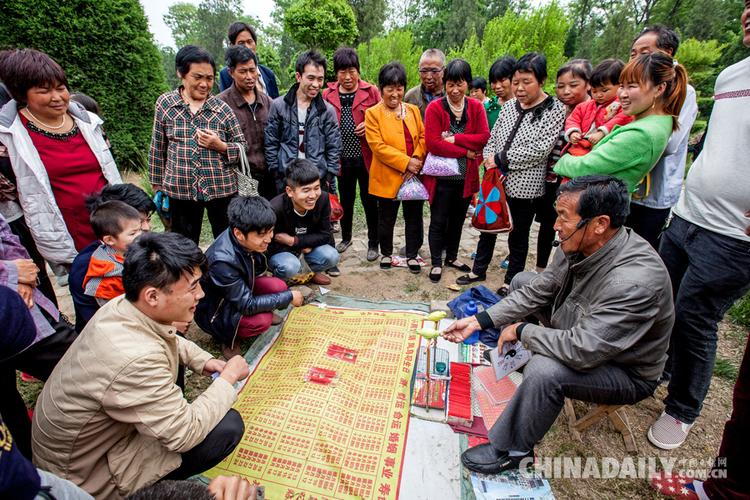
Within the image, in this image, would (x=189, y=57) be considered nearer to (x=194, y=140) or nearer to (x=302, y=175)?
(x=194, y=140)

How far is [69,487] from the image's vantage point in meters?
1.07

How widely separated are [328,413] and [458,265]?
245 centimetres

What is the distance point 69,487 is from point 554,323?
233cm

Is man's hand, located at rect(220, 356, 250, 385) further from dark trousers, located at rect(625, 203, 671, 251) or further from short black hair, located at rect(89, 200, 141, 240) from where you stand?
dark trousers, located at rect(625, 203, 671, 251)

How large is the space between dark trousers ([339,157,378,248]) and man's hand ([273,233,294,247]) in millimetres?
1177

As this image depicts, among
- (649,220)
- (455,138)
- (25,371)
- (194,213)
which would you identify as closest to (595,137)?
(649,220)

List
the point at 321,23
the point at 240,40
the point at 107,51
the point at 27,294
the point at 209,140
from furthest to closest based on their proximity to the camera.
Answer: the point at 321,23 < the point at 107,51 < the point at 240,40 < the point at 209,140 < the point at 27,294

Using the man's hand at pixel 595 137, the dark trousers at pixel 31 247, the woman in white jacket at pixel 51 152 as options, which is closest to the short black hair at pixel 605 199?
the man's hand at pixel 595 137

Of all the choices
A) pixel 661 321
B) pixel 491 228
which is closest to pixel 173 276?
pixel 661 321

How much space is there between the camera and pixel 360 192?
4.32 meters

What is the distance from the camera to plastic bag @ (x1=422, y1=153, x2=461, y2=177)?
359 cm

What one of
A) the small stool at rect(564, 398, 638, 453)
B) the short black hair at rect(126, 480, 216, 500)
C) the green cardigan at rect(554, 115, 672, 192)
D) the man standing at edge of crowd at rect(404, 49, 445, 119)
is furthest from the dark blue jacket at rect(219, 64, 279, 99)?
the small stool at rect(564, 398, 638, 453)

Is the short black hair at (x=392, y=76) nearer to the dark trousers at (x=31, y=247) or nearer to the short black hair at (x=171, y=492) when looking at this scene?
the dark trousers at (x=31, y=247)

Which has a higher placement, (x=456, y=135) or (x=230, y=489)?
(x=456, y=135)
